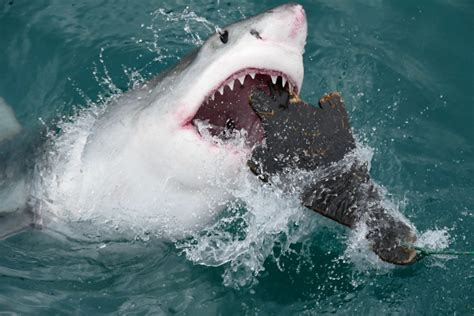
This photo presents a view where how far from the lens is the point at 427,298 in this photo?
3.21m

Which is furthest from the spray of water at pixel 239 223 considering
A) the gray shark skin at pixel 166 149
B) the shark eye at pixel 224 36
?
the shark eye at pixel 224 36

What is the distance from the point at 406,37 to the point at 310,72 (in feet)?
3.11

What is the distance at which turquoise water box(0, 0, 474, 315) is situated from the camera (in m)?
3.16

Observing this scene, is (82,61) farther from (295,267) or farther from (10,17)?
(295,267)

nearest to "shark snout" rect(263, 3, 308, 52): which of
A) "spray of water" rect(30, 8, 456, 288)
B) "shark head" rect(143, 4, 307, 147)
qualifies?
A: "shark head" rect(143, 4, 307, 147)

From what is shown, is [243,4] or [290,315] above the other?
[243,4]

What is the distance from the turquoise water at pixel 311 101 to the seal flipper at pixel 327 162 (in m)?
0.27

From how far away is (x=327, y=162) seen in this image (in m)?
2.78

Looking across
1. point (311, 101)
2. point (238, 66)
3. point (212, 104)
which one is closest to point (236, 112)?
point (212, 104)

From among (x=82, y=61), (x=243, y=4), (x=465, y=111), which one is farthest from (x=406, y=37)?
(x=82, y=61)

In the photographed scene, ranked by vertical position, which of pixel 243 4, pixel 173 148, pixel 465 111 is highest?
pixel 173 148

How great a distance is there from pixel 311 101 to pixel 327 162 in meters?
1.98

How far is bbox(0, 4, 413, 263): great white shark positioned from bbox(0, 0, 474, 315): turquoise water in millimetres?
218

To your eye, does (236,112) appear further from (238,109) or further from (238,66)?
(238,66)
